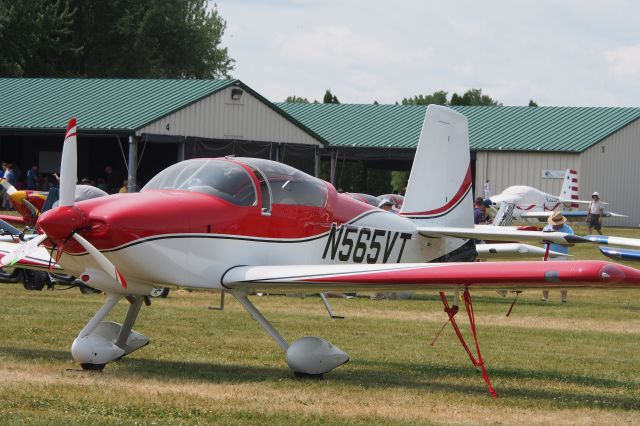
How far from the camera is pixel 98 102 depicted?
39.3m

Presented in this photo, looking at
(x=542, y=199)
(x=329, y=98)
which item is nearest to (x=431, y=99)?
(x=329, y=98)

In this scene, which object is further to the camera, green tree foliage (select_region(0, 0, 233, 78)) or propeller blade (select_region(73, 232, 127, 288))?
green tree foliage (select_region(0, 0, 233, 78))

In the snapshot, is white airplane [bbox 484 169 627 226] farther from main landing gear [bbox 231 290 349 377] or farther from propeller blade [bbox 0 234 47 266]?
propeller blade [bbox 0 234 47 266]

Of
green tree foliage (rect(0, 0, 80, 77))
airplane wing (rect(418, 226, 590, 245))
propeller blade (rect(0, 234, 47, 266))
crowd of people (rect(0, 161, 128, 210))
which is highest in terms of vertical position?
green tree foliage (rect(0, 0, 80, 77))

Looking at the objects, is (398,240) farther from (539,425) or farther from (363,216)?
(539,425)

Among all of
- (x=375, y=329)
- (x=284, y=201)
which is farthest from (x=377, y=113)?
(x=284, y=201)

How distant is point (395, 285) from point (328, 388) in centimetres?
106

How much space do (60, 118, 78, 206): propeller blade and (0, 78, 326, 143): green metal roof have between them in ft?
85.8

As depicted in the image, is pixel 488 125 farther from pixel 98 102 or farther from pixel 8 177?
pixel 8 177

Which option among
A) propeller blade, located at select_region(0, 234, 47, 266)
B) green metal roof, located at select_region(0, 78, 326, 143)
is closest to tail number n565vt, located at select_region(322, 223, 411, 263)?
propeller blade, located at select_region(0, 234, 47, 266)

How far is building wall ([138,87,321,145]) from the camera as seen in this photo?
37719 mm

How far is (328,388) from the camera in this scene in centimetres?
958

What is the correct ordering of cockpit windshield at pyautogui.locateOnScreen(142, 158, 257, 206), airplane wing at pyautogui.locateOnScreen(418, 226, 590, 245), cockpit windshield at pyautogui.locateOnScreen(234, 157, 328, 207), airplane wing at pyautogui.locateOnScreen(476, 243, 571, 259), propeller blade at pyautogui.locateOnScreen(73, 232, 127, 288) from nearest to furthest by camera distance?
1. propeller blade at pyautogui.locateOnScreen(73, 232, 127, 288)
2. cockpit windshield at pyautogui.locateOnScreen(142, 158, 257, 206)
3. cockpit windshield at pyautogui.locateOnScreen(234, 157, 328, 207)
4. airplane wing at pyautogui.locateOnScreen(418, 226, 590, 245)
5. airplane wing at pyautogui.locateOnScreen(476, 243, 571, 259)

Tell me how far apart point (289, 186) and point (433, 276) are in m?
2.19
